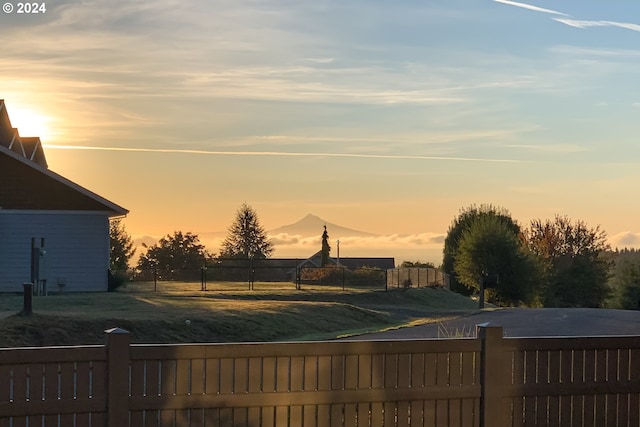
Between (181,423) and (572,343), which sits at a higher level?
(572,343)

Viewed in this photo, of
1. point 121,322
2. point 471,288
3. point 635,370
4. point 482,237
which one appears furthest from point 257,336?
point 471,288

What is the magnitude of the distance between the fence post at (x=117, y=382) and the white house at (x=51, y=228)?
32466 millimetres

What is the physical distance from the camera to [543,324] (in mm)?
31641

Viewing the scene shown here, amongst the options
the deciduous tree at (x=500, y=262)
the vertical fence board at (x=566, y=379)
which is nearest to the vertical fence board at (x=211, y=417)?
the vertical fence board at (x=566, y=379)

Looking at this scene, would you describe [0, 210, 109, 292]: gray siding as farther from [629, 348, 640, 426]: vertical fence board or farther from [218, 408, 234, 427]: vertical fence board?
[629, 348, 640, 426]: vertical fence board

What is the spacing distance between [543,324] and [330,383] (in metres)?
24.4

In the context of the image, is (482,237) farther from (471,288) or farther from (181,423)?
(181,423)

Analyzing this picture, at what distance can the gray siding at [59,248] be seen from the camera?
130 ft

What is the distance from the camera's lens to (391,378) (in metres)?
8.46

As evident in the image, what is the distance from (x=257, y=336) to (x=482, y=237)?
115ft

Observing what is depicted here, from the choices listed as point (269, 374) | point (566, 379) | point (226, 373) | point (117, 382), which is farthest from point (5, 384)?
point (566, 379)

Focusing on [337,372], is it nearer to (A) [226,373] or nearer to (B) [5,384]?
(A) [226,373]

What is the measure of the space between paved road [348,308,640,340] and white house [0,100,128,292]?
581 inches

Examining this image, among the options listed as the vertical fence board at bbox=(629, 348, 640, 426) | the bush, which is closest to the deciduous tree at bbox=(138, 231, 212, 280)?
the bush
